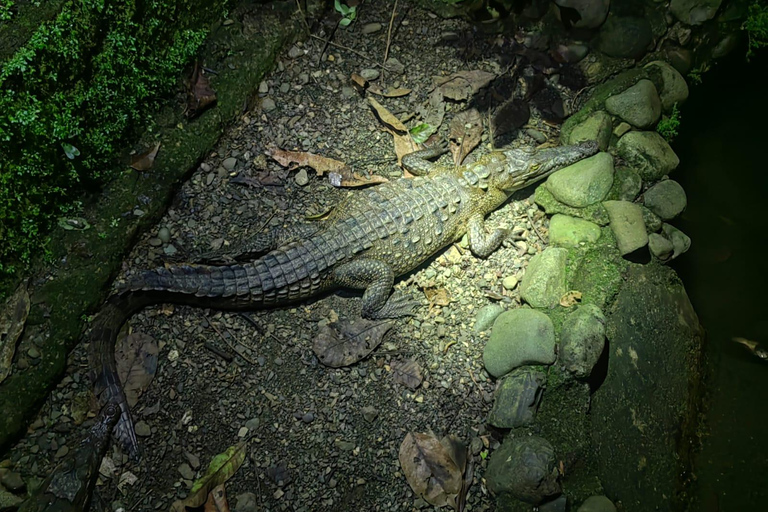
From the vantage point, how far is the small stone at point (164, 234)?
348 cm

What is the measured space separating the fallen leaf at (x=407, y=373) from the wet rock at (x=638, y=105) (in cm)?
250

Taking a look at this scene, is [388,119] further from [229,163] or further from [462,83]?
[229,163]

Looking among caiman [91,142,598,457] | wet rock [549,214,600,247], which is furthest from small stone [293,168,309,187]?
wet rock [549,214,600,247]

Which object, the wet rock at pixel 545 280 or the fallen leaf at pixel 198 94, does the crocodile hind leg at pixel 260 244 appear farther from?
the wet rock at pixel 545 280

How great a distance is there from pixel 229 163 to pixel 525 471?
108 inches

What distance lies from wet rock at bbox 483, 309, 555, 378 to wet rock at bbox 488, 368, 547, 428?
8cm

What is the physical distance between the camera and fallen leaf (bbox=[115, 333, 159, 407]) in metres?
3.07

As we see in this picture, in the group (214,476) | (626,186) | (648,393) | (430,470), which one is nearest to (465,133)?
(626,186)

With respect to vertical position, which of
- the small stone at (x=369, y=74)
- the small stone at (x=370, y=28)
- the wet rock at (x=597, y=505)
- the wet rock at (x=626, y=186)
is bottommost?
the wet rock at (x=597, y=505)

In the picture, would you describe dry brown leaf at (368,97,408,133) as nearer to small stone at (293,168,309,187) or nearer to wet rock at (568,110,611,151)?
small stone at (293,168,309,187)

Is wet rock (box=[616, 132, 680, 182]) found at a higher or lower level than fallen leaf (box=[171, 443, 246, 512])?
higher

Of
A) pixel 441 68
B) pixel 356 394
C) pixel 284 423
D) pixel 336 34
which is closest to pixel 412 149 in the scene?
pixel 441 68

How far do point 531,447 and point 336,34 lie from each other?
3.42m

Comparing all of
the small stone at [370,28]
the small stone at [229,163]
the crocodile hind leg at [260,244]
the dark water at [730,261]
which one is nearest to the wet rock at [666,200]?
the dark water at [730,261]
